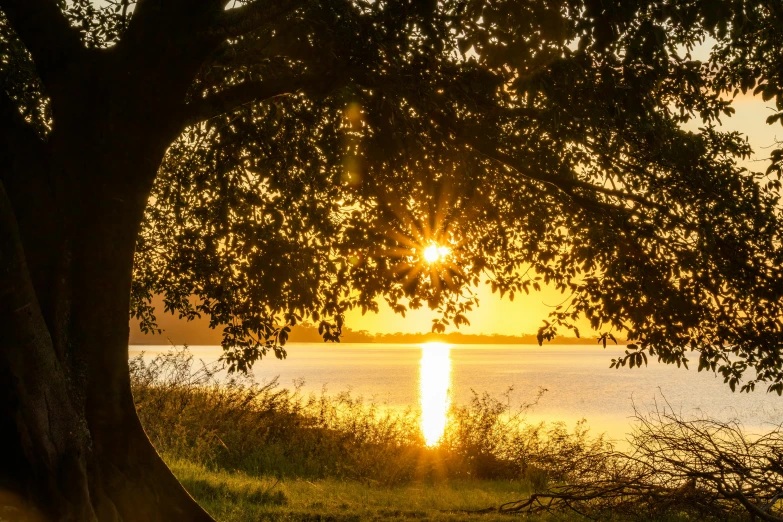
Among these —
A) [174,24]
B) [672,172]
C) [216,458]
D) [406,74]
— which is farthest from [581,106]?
[216,458]

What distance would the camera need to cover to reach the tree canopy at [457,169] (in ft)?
21.9

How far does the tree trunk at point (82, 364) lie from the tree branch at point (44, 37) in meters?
0.76

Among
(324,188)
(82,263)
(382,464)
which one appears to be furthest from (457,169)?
(382,464)

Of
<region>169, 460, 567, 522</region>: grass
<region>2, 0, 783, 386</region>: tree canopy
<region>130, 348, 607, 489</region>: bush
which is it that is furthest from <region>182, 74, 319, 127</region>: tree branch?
<region>130, 348, 607, 489</region>: bush

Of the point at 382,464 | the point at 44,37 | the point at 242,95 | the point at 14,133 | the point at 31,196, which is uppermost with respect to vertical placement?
the point at 44,37

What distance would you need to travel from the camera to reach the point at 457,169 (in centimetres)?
900

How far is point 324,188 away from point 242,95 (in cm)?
310

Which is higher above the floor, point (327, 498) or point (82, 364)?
point (82, 364)

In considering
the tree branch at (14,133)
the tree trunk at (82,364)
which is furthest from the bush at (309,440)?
the tree branch at (14,133)

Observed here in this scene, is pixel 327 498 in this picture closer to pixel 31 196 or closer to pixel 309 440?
pixel 309 440

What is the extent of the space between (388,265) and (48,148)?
15.4 ft

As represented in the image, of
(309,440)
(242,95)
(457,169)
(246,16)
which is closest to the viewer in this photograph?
(246,16)

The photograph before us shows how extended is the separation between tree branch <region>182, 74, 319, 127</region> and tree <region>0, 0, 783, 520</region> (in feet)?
0.08

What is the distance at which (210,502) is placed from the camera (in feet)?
31.7
